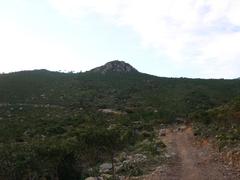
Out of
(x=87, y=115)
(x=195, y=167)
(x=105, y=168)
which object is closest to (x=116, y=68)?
(x=87, y=115)

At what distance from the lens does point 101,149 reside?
30656mm

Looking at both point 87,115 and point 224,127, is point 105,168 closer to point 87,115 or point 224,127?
point 224,127

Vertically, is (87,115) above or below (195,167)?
above

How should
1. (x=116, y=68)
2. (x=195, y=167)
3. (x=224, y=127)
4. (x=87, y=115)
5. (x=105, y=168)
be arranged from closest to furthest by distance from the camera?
(x=195, y=167)
(x=105, y=168)
(x=224, y=127)
(x=87, y=115)
(x=116, y=68)

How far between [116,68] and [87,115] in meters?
65.2

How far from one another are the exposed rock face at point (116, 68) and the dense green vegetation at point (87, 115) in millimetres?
4944

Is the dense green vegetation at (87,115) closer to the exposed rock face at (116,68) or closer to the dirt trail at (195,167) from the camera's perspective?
the dirt trail at (195,167)

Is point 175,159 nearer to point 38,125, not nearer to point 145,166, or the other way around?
point 145,166

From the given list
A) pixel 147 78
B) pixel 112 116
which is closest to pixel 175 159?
pixel 112 116

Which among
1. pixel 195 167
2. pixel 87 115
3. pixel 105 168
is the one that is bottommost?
pixel 105 168

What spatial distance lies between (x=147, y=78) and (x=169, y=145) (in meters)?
88.7

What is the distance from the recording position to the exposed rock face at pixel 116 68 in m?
141

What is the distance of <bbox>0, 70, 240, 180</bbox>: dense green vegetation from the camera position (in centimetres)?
2923

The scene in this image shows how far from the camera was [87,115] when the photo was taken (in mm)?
78625
